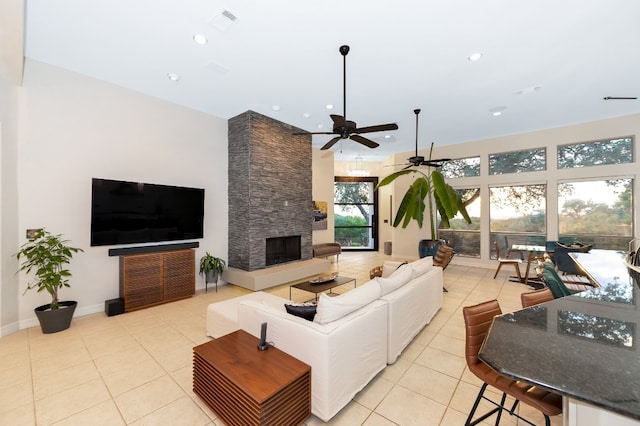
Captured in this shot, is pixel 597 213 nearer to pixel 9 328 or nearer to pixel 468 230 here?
Result: pixel 468 230

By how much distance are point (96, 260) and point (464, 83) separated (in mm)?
6789

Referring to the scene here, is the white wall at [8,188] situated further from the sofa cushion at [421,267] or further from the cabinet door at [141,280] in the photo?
the sofa cushion at [421,267]

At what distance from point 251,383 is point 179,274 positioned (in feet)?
12.0

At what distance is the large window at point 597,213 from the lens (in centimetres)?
583

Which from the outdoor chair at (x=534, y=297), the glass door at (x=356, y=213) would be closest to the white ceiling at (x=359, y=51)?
the outdoor chair at (x=534, y=297)

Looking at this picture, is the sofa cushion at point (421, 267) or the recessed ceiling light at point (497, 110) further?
the recessed ceiling light at point (497, 110)

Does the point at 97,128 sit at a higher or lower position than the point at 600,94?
lower

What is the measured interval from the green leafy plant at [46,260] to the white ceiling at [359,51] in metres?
2.59

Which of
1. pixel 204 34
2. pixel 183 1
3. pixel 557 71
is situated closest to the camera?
pixel 183 1

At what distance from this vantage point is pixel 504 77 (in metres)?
4.19

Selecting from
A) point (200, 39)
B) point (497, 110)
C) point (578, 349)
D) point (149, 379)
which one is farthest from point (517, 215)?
point (149, 379)

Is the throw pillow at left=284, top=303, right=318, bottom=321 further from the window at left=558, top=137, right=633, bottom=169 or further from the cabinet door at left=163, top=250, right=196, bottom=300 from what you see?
the window at left=558, top=137, right=633, bottom=169

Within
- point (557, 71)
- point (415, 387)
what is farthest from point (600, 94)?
point (415, 387)

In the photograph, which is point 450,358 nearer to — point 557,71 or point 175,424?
point 175,424
